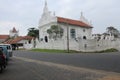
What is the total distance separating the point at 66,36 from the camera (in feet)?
257

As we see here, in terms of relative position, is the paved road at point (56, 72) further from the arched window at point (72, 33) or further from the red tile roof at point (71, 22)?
the arched window at point (72, 33)

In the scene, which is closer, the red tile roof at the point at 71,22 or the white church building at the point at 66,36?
the white church building at the point at 66,36

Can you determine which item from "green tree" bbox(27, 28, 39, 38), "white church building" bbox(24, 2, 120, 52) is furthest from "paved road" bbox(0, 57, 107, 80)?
"green tree" bbox(27, 28, 39, 38)

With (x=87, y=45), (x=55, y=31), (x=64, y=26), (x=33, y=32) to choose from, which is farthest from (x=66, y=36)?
(x=33, y=32)

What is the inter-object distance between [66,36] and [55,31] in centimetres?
514

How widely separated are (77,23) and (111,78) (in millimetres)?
84862

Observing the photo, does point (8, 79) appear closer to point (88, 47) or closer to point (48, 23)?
point (88, 47)

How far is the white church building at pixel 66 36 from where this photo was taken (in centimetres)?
6047

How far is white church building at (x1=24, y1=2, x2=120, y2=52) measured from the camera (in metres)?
60.5

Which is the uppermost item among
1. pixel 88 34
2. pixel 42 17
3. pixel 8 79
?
pixel 42 17

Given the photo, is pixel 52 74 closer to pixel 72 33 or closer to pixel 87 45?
pixel 87 45

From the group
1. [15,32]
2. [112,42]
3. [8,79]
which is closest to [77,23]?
[112,42]

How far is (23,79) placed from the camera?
42.2 ft

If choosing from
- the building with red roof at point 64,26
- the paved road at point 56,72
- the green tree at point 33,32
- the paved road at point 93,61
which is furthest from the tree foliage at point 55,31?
the paved road at point 56,72
